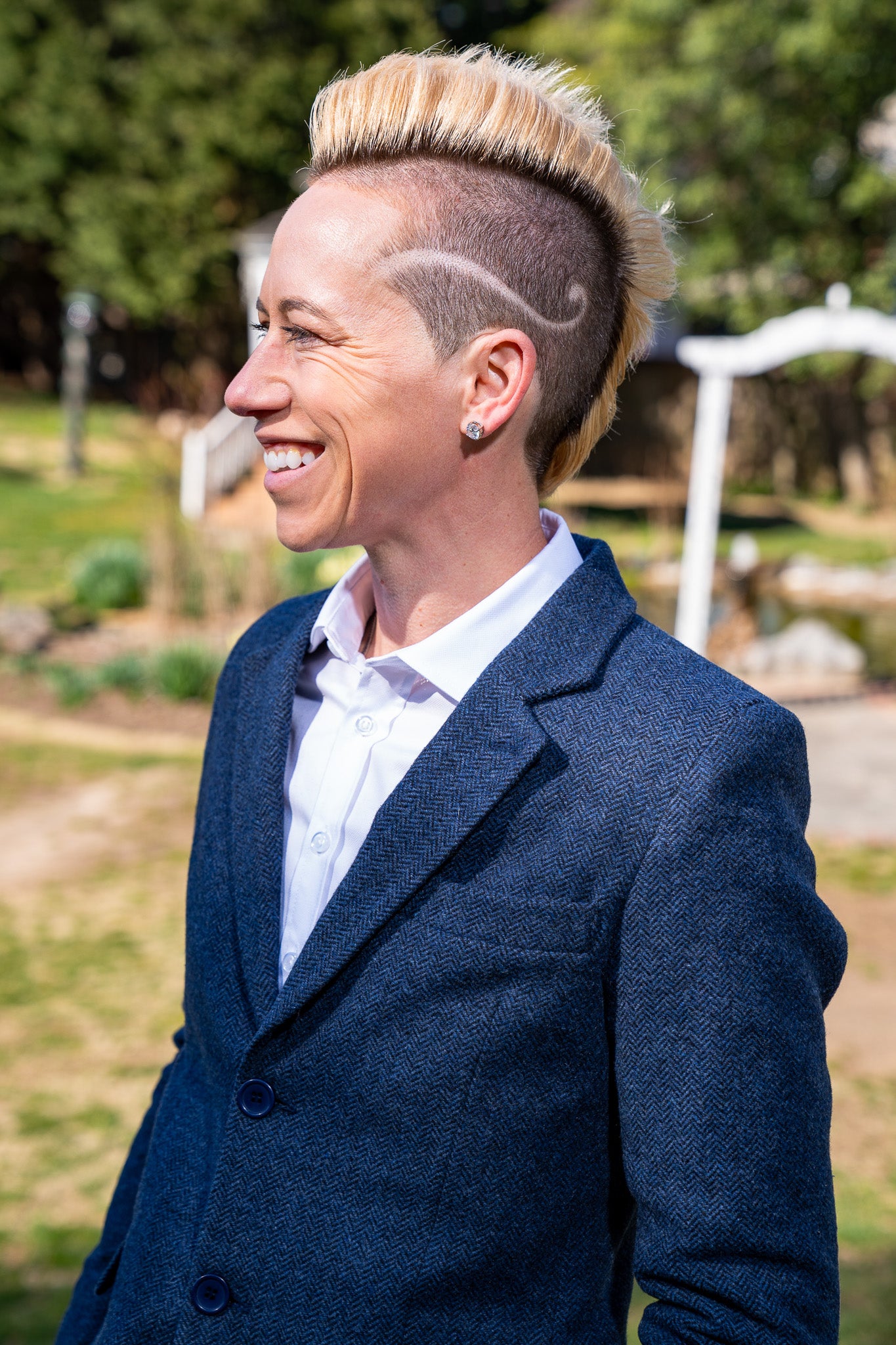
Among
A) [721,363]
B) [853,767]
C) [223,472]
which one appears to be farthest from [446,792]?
[223,472]

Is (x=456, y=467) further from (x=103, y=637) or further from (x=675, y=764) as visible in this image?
(x=103, y=637)

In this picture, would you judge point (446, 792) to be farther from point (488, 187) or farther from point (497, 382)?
point (488, 187)

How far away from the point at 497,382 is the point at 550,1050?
774mm

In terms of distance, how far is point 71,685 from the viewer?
949 centimetres

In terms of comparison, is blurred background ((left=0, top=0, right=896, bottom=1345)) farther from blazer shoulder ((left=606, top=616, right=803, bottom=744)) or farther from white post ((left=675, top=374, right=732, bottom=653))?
white post ((left=675, top=374, right=732, bottom=653))

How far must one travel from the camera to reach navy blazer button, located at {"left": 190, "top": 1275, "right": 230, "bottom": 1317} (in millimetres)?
1424

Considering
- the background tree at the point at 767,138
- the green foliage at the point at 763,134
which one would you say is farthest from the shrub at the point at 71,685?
the background tree at the point at 767,138

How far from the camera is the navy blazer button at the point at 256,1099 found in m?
1.42

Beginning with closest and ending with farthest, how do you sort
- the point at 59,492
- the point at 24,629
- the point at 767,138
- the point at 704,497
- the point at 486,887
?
the point at 486,887 < the point at 704,497 < the point at 24,629 < the point at 767,138 < the point at 59,492

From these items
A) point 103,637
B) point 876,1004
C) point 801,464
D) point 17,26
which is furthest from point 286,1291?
point 17,26

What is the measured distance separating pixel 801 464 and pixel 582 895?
26288mm

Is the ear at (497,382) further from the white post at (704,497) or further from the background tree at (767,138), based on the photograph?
the background tree at (767,138)

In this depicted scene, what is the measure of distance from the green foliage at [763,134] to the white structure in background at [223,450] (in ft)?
19.7

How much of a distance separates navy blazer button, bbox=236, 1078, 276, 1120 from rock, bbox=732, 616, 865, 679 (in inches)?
406
